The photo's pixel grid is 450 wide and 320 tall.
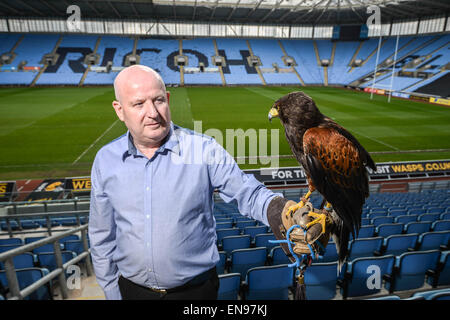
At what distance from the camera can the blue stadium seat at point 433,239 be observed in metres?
4.71

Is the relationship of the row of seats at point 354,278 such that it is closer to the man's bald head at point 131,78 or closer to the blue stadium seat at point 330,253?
the blue stadium seat at point 330,253

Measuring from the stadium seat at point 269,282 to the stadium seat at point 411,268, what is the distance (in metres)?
1.56

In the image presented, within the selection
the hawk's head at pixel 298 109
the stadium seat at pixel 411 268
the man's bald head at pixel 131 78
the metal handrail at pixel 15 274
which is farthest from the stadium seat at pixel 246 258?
the man's bald head at pixel 131 78

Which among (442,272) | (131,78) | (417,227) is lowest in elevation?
(442,272)

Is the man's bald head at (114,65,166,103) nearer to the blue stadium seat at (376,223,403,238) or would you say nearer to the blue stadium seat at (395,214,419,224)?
the blue stadium seat at (376,223,403,238)

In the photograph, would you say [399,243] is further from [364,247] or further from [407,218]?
[407,218]

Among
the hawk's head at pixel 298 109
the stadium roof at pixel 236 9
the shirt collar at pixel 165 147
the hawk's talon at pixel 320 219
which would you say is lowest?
the hawk's talon at pixel 320 219

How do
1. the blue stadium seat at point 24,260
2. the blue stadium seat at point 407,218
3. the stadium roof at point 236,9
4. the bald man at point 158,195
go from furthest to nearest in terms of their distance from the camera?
1. the stadium roof at point 236,9
2. the blue stadium seat at point 407,218
3. the blue stadium seat at point 24,260
4. the bald man at point 158,195

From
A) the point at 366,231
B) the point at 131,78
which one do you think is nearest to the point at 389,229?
the point at 366,231

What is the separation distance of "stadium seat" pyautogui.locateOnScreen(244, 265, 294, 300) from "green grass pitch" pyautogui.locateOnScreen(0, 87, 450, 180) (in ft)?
33.6

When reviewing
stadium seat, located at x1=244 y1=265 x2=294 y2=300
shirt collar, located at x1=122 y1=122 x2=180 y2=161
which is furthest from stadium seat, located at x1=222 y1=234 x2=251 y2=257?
shirt collar, located at x1=122 y1=122 x2=180 y2=161

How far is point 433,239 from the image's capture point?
4777 mm

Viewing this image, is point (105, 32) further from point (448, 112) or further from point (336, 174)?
point (336, 174)

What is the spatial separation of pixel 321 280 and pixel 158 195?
9.28ft
